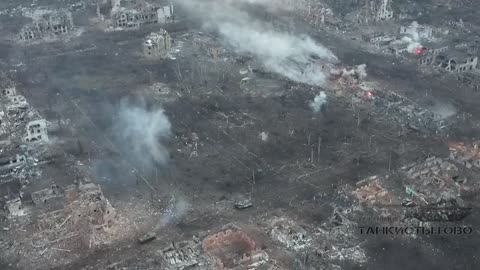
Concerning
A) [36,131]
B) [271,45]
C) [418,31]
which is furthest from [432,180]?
[418,31]

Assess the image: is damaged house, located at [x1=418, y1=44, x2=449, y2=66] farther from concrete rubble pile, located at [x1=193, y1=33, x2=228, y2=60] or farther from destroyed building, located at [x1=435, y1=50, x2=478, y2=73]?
concrete rubble pile, located at [x1=193, y1=33, x2=228, y2=60]

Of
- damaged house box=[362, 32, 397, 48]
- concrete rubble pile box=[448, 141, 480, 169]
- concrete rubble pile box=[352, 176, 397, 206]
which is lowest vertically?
concrete rubble pile box=[352, 176, 397, 206]

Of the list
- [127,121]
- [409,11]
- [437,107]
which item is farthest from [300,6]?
[127,121]

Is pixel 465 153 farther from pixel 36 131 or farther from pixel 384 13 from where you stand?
pixel 384 13

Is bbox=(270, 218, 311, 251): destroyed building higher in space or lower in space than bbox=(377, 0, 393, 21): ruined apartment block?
lower

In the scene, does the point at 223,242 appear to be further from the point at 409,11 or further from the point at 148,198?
the point at 409,11

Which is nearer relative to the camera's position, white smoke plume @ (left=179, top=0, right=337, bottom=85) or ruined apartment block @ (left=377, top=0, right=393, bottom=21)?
white smoke plume @ (left=179, top=0, right=337, bottom=85)

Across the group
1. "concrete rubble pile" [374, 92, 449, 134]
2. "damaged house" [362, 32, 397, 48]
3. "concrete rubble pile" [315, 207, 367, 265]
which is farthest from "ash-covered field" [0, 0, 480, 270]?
"damaged house" [362, 32, 397, 48]
